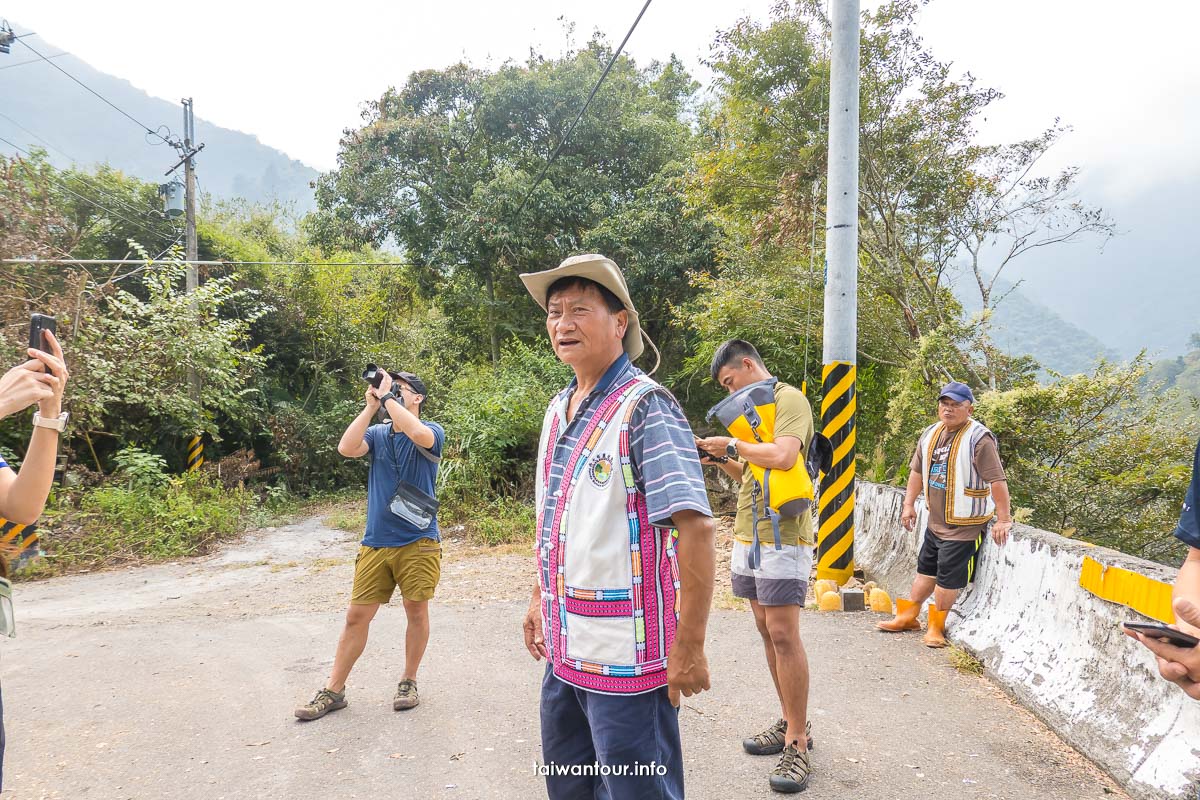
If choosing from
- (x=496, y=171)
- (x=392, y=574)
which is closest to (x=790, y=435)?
(x=392, y=574)

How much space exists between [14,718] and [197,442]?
10855 mm

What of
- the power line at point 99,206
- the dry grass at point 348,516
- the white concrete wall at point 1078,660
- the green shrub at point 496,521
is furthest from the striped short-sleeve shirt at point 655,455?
the power line at point 99,206

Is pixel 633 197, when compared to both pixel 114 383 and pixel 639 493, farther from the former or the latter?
pixel 639 493

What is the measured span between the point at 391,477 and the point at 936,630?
412 cm

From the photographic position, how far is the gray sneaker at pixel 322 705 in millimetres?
4047

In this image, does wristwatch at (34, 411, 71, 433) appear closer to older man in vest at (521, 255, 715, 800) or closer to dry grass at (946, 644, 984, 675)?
older man in vest at (521, 255, 715, 800)

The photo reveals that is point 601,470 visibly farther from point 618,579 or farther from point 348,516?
point 348,516

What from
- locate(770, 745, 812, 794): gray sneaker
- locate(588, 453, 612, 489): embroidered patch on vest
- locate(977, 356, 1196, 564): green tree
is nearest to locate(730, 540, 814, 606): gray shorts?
locate(770, 745, 812, 794): gray sneaker

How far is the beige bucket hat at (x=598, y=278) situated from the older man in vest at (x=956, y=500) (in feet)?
11.9

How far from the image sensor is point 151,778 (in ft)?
11.4

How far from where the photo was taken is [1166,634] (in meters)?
1.67

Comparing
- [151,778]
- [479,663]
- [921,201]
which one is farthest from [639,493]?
[921,201]

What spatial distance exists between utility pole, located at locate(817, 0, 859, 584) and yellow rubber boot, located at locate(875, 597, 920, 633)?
1.30m

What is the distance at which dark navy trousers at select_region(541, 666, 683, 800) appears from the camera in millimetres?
2006
